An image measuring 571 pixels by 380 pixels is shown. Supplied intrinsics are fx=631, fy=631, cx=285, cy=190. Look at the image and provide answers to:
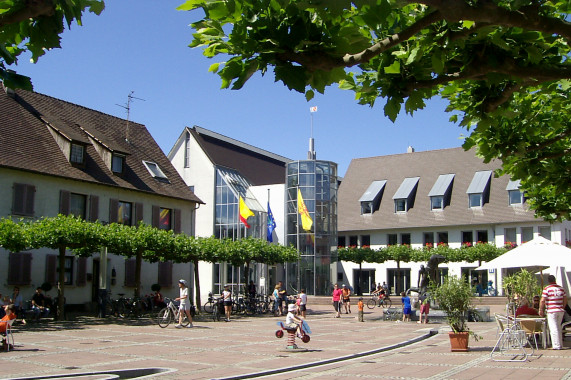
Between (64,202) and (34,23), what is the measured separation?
25.1 metres

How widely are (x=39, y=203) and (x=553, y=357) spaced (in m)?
21.9

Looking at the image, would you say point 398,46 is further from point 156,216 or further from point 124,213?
point 156,216

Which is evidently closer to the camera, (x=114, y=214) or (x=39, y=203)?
(x=39, y=203)

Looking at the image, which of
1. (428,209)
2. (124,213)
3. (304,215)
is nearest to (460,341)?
(124,213)

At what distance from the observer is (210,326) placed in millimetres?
23234

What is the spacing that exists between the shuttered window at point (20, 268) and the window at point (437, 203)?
3347 centimetres

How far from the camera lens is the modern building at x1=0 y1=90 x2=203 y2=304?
2642cm

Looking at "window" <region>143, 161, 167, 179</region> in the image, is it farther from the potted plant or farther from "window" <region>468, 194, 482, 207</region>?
"window" <region>468, 194, 482, 207</region>

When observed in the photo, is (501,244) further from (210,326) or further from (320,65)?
(320,65)

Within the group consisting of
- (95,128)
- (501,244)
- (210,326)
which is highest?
(95,128)

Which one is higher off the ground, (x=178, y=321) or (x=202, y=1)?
(x=202, y=1)

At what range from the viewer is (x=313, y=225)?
148 feet

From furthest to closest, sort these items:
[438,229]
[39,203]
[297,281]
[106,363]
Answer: [438,229]
[297,281]
[39,203]
[106,363]

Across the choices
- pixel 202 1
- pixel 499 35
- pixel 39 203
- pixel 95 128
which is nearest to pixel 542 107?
pixel 499 35
